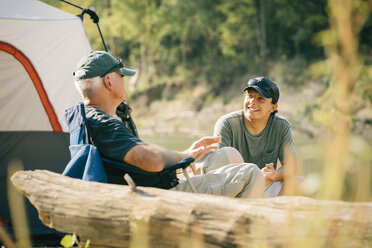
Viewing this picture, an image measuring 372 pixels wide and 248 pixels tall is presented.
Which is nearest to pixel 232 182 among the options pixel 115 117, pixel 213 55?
pixel 115 117

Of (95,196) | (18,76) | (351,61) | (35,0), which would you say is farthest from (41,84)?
(351,61)

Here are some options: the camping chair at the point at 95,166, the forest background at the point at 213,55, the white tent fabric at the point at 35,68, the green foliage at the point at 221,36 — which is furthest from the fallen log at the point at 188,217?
the green foliage at the point at 221,36

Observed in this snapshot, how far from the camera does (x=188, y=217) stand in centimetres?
180

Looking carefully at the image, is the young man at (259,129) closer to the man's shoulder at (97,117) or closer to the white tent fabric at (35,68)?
the man's shoulder at (97,117)

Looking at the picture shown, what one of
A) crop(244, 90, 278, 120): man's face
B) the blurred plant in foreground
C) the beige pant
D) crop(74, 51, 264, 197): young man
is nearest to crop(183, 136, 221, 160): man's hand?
crop(74, 51, 264, 197): young man

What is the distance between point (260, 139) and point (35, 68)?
2236 mm

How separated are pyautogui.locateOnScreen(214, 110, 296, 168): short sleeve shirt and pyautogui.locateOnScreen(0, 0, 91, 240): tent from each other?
1.60 m

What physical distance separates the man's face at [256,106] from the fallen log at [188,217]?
6.05 ft

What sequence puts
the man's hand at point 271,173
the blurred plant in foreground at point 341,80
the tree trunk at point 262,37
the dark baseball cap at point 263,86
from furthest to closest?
the tree trunk at point 262,37 → the dark baseball cap at point 263,86 → the man's hand at point 271,173 → the blurred plant in foreground at point 341,80

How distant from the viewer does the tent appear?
13.6 ft

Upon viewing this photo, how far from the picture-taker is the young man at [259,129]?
12.0 ft

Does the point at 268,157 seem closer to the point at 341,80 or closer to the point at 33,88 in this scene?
the point at 33,88

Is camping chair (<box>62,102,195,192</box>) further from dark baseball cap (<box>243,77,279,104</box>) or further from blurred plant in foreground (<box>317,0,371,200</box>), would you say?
dark baseball cap (<box>243,77,279,104</box>)

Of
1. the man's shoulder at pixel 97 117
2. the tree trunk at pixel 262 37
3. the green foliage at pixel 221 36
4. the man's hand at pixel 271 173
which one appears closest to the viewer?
the man's shoulder at pixel 97 117
